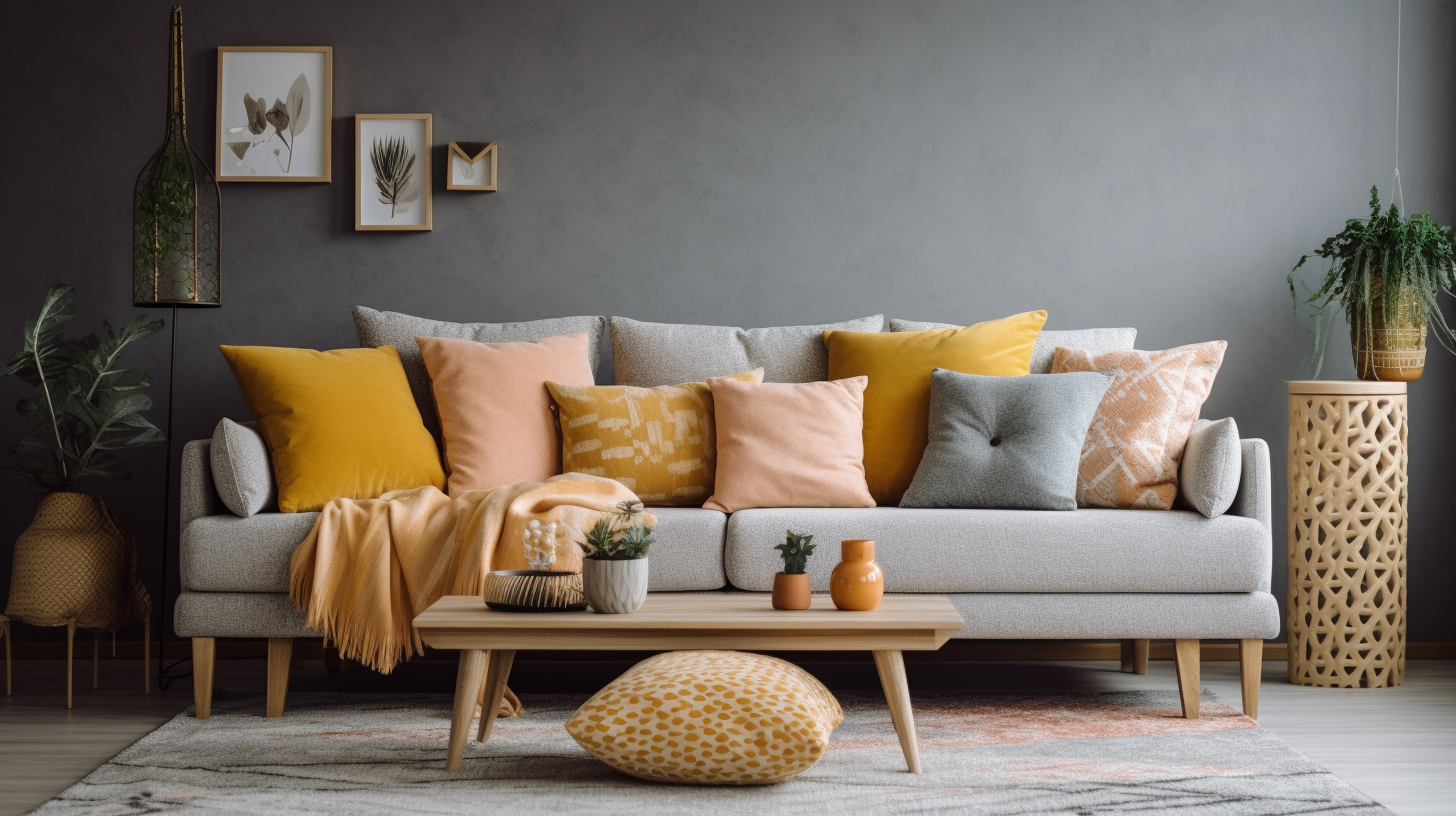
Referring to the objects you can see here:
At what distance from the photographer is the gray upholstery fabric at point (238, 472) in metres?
2.73

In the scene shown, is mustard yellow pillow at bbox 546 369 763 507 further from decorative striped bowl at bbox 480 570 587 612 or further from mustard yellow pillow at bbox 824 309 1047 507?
decorative striped bowl at bbox 480 570 587 612

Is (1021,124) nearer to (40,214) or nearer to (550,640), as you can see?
(550,640)

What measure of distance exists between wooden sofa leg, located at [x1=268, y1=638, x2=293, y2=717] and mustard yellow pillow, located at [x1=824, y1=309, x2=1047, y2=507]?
1.54m

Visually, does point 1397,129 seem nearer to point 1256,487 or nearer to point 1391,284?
point 1391,284

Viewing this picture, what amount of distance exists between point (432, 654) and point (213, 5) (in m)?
2.15

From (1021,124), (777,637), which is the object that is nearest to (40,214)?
(777,637)

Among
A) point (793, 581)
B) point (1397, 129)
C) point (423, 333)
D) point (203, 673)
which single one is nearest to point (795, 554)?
point (793, 581)

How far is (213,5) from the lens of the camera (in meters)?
3.62

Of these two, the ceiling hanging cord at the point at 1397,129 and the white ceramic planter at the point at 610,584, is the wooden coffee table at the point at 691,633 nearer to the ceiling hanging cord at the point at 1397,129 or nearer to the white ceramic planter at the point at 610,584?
the white ceramic planter at the point at 610,584

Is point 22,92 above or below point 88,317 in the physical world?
above

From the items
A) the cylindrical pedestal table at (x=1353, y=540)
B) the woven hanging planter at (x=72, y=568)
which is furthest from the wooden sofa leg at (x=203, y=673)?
the cylindrical pedestal table at (x=1353, y=540)

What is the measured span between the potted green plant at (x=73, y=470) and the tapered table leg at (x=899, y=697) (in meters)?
2.10

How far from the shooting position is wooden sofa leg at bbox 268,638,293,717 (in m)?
2.72

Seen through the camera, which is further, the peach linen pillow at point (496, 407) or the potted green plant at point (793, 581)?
the peach linen pillow at point (496, 407)
